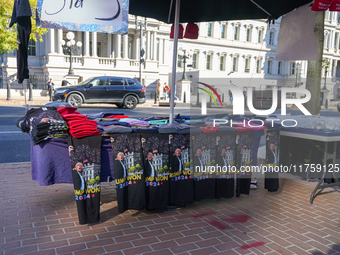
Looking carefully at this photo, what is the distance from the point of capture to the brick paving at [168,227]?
3039mm

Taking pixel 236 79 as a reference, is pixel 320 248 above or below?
below

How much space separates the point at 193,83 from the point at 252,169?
1489 mm

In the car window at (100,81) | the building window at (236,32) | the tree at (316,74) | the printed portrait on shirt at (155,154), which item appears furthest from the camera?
the building window at (236,32)

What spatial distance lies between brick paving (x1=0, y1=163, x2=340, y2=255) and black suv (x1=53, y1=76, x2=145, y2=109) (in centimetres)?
1511

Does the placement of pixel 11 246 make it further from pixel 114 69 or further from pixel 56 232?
pixel 114 69

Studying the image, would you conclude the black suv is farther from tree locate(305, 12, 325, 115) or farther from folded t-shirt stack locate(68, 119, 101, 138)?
folded t-shirt stack locate(68, 119, 101, 138)

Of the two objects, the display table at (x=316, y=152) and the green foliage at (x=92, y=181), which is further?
the display table at (x=316, y=152)

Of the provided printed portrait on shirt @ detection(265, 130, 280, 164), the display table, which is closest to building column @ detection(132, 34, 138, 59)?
the display table

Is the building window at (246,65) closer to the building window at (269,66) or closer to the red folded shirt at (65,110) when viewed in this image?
the building window at (269,66)

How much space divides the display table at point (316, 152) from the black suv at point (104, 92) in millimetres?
16285

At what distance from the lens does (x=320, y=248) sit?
3100 millimetres

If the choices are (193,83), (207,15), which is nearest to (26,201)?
(193,83)

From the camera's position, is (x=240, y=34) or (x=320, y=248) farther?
(x=240, y=34)

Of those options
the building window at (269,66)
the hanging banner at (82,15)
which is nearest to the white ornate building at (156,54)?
the building window at (269,66)
